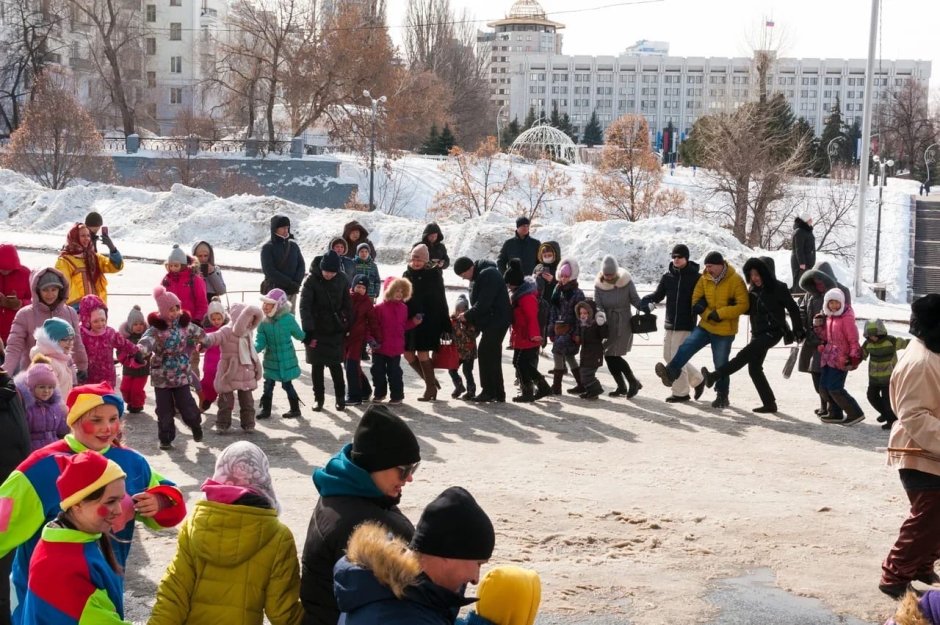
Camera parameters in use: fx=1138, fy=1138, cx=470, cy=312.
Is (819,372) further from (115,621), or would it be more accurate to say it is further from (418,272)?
(115,621)

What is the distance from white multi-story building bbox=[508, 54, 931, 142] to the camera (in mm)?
146625

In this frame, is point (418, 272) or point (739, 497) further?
point (418, 272)

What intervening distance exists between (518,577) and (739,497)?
542 centimetres

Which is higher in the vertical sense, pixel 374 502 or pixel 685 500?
pixel 374 502

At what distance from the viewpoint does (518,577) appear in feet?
10.1

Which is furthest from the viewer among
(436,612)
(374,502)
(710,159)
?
(710,159)

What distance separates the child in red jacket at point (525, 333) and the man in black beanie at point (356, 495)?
7.47m

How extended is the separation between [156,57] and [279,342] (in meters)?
81.9

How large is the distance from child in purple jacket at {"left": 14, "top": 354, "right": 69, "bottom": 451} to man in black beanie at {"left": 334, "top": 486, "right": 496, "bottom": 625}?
3.23 meters

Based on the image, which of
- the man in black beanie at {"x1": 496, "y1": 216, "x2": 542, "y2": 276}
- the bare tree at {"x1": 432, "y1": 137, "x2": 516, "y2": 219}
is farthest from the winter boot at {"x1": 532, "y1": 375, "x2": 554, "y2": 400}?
the bare tree at {"x1": 432, "y1": 137, "x2": 516, "y2": 219}

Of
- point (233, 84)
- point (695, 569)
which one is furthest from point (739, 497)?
point (233, 84)

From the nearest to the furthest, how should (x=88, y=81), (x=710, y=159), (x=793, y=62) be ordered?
1. (x=710, y=159)
2. (x=88, y=81)
3. (x=793, y=62)

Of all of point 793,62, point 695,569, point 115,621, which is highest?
point 793,62

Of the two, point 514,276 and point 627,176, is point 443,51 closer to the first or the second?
point 627,176
